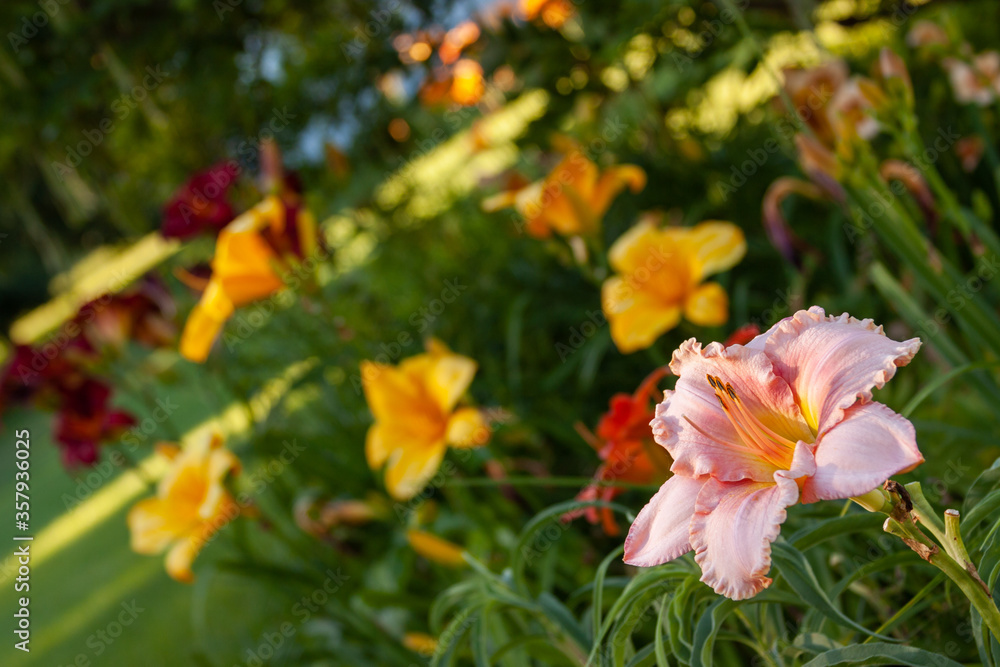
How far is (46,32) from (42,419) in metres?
5.42

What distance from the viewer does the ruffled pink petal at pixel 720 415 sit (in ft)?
1.43

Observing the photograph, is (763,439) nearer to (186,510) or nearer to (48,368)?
(186,510)

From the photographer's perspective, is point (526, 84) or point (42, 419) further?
point (42, 419)

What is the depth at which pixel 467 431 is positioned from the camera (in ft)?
3.66

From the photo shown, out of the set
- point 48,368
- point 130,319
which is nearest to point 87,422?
point 48,368

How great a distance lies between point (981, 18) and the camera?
7.16ft

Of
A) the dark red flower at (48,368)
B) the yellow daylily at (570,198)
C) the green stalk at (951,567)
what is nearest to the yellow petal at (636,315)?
the yellow daylily at (570,198)

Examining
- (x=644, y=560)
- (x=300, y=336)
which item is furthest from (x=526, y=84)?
(x=644, y=560)

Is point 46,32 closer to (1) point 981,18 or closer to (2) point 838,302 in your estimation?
(2) point 838,302

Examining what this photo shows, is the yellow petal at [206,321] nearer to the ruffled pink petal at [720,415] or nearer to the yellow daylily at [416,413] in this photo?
the yellow daylily at [416,413]

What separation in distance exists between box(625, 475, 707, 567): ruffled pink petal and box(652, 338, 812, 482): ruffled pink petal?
1 centimetres

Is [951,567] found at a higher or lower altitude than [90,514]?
higher

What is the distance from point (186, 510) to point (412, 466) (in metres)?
0.46

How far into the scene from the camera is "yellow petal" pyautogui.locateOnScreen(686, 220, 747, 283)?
41.8 inches
